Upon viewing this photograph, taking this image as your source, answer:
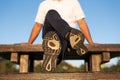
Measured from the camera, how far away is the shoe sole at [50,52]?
317cm

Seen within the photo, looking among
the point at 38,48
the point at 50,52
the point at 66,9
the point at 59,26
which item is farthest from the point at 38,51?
the point at 66,9

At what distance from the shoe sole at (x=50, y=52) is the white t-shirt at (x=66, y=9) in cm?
54

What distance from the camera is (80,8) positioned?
3.74m

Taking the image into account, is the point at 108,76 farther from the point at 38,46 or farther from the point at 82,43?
the point at 38,46

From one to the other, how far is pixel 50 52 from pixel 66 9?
30.2 inches

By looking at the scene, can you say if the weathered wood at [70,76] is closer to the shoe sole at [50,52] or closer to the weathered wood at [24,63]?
the shoe sole at [50,52]

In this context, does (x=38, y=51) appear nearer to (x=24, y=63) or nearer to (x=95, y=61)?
(x=24, y=63)

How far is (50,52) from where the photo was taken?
126 inches

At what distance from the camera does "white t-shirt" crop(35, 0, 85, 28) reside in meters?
3.67

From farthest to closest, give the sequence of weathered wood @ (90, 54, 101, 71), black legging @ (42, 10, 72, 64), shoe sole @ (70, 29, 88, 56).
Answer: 1. weathered wood @ (90, 54, 101, 71)
2. black legging @ (42, 10, 72, 64)
3. shoe sole @ (70, 29, 88, 56)

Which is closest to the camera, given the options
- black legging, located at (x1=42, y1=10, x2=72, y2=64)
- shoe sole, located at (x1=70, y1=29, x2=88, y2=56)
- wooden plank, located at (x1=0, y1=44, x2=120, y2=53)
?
shoe sole, located at (x1=70, y1=29, x2=88, y2=56)

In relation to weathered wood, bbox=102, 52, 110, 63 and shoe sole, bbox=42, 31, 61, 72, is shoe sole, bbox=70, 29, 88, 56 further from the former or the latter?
weathered wood, bbox=102, 52, 110, 63

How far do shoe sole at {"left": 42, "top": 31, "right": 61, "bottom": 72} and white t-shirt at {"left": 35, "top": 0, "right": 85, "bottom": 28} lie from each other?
0.54 meters

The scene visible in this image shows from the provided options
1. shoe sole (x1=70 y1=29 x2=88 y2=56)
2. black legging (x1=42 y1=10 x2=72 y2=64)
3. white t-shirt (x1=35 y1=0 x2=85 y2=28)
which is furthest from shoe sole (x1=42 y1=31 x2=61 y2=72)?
white t-shirt (x1=35 y1=0 x2=85 y2=28)
